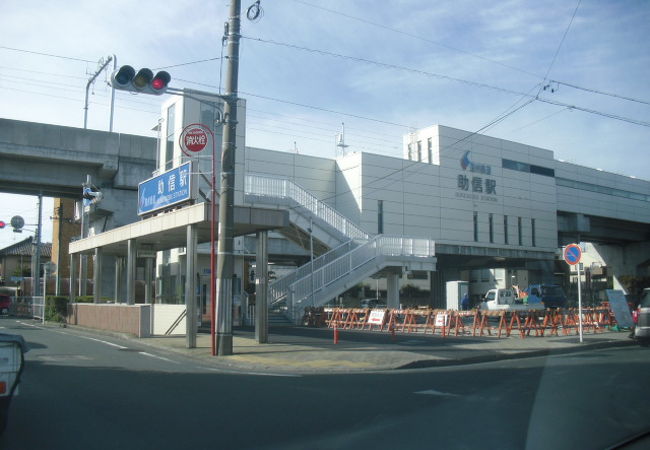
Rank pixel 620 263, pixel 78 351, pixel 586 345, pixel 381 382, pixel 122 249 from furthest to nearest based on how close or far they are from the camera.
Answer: pixel 620 263 < pixel 122 249 < pixel 586 345 < pixel 78 351 < pixel 381 382

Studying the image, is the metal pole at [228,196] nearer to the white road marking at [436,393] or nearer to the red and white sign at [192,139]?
the red and white sign at [192,139]

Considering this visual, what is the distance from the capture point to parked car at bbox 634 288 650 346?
15891mm

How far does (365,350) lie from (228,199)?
5506 mm

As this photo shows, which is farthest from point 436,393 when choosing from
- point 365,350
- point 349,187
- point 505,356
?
point 349,187

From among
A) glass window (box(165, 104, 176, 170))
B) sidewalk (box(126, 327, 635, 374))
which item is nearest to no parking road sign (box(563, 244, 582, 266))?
sidewalk (box(126, 327, 635, 374))

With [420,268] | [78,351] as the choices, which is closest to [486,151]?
[420,268]

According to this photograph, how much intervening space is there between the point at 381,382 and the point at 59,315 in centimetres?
2548

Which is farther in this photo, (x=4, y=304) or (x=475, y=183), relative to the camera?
(x=475, y=183)

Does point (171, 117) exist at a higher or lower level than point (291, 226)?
higher

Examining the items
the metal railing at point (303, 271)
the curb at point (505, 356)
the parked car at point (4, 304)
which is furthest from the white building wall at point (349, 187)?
the curb at point (505, 356)

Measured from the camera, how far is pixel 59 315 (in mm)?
31609

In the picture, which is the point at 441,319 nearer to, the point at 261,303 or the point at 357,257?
the point at 261,303

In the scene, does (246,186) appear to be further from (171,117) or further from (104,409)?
(104,409)

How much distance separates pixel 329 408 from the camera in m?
8.64
